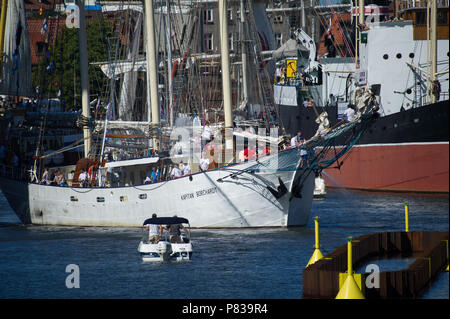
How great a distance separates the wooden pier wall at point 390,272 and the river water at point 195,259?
2.19 ft

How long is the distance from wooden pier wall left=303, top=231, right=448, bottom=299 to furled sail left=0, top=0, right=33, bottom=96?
126 ft

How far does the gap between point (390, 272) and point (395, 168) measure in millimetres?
37314

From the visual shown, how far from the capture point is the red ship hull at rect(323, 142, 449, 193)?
5384 centimetres

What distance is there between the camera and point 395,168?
62594 mm

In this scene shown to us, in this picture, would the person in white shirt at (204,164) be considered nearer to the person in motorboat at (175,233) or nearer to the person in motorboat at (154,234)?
the person in motorboat at (175,233)

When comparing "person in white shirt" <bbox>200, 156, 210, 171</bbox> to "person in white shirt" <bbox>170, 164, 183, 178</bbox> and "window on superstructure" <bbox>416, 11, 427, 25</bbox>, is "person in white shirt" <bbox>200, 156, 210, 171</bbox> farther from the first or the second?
"window on superstructure" <bbox>416, 11, 427, 25</bbox>

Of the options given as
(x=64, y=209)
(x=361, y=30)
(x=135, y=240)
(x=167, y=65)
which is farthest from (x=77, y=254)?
(x=361, y=30)

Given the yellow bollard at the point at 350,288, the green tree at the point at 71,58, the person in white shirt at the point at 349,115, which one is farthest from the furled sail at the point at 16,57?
the yellow bollard at the point at 350,288

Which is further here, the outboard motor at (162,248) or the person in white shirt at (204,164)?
the person in white shirt at (204,164)

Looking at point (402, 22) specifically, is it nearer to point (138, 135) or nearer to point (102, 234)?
point (138, 135)

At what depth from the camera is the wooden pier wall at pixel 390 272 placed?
2609cm

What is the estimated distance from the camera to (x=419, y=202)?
5159 centimetres

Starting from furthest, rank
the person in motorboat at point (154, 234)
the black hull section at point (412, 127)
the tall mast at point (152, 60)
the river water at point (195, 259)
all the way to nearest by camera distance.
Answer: the black hull section at point (412, 127) < the tall mast at point (152, 60) < the person in motorboat at point (154, 234) < the river water at point (195, 259)

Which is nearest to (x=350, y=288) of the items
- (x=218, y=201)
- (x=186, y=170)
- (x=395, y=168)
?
(x=218, y=201)
